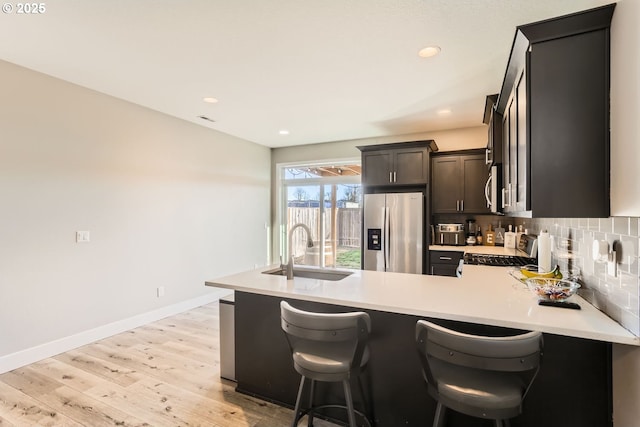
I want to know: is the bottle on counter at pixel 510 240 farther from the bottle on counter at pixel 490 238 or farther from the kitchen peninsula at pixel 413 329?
the kitchen peninsula at pixel 413 329

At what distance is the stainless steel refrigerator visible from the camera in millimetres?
4227

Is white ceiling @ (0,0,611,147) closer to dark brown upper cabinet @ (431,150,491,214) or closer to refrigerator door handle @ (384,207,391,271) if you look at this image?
dark brown upper cabinet @ (431,150,491,214)

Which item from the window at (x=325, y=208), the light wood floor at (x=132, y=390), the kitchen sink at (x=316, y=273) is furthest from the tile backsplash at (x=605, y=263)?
the window at (x=325, y=208)

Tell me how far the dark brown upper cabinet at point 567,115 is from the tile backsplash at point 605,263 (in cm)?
15

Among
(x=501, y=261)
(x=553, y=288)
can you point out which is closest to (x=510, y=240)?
(x=501, y=261)

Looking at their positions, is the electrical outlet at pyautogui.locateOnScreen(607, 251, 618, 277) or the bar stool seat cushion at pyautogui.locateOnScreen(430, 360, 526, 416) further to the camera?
the electrical outlet at pyautogui.locateOnScreen(607, 251, 618, 277)

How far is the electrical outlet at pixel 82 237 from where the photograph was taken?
123 inches

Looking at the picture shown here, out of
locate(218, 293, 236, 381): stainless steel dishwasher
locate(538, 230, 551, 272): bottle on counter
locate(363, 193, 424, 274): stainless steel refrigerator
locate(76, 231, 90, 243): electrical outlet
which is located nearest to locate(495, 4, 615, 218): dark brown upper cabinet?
locate(538, 230, 551, 272): bottle on counter

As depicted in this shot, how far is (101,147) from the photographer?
3.33 m

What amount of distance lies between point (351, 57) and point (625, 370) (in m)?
2.53

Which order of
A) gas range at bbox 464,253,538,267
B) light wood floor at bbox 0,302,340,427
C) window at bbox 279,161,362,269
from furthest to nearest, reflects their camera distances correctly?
window at bbox 279,161,362,269 → gas range at bbox 464,253,538,267 → light wood floor at bbox 0,302,340,427

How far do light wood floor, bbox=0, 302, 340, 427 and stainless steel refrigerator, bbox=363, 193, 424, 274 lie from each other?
2464 mm

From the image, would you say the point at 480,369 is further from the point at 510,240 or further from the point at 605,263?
the point at 510,240

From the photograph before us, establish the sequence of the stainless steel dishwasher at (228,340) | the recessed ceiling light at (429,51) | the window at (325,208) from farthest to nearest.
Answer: the window at (325,208) → the stainless steel dishwasher at (228,340) → the recessed ceiling light at (429,51)
